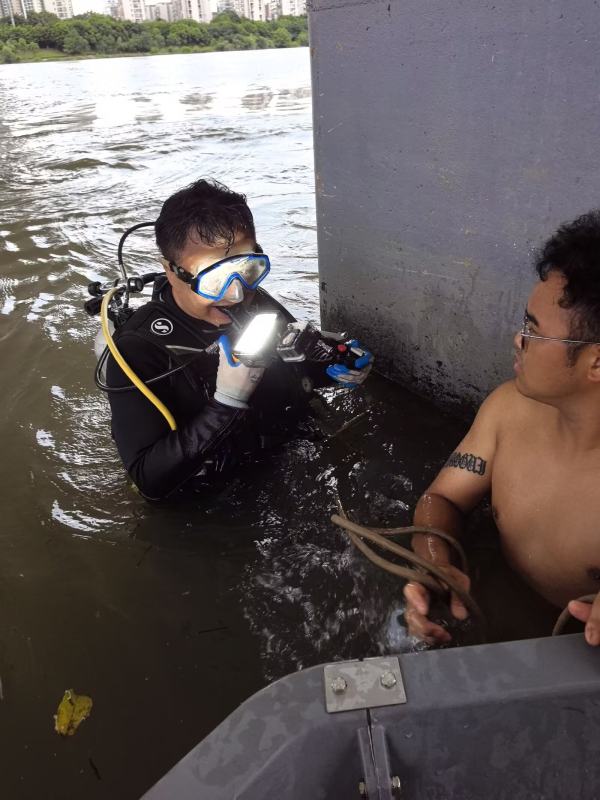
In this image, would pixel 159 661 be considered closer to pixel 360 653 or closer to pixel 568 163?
pixel 360 653

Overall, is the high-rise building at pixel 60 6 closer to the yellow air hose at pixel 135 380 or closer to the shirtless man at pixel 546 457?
the yellow air hose at pixel 135 380

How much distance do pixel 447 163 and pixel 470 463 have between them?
4.37ft

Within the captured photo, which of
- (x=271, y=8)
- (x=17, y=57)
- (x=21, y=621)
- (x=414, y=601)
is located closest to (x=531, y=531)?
(x=414, y=601)

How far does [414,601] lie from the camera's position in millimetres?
1664

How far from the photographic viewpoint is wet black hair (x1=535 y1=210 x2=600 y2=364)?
1554mm

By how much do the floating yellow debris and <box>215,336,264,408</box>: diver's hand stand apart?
1.11m

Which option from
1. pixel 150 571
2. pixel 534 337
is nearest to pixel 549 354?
pixel 534 337

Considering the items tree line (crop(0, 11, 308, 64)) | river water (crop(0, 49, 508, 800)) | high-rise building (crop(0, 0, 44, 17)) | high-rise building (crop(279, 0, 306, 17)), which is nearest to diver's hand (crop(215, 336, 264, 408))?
river water (crop(0, 49, 508, 800))

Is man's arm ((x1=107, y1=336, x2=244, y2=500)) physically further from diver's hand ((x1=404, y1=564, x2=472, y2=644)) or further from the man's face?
the man's face

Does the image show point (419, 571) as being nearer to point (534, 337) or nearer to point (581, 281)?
point (534, 337)

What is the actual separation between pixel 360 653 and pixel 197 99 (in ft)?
61.0

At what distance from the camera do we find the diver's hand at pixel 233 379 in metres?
2.13

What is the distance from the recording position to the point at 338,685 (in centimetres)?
114

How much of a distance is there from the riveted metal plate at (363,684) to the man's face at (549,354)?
89cm
